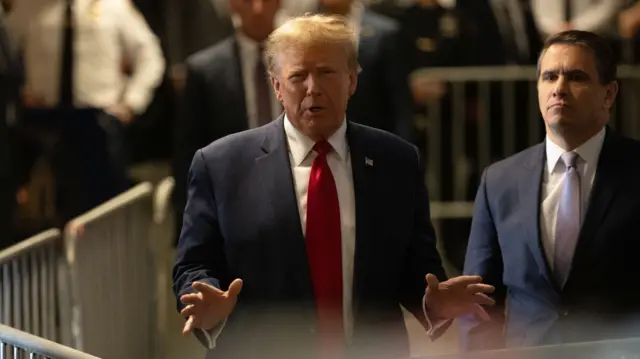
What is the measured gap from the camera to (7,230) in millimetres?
1878

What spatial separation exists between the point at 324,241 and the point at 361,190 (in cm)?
9

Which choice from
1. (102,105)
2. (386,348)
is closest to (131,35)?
(102,105)

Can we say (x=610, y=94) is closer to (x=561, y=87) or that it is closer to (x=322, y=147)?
(x=561, y=87)

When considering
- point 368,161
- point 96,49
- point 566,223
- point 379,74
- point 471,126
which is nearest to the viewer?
point 368,161

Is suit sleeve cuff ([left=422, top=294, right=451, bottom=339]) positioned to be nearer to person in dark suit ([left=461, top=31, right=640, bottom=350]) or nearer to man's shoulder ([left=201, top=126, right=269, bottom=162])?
person in dark suit ([left=461, top=31, right=640, bottom=350])

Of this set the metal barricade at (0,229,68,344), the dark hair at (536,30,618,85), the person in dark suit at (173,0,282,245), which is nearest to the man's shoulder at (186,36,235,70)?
the person in dark suit at (173,0,282,245)

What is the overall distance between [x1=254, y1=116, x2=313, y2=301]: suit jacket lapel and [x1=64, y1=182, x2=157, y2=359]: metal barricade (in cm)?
42

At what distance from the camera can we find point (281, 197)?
1.47 meters

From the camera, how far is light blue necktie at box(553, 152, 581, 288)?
1.57m

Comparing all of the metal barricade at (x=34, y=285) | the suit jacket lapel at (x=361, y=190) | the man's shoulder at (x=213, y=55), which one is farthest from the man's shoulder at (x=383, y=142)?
the metal barricade at (x=34, y=285)

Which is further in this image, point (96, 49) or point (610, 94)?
point (96, 49)

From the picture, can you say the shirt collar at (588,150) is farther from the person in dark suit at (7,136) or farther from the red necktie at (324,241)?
the person in dark suit at (7,136)

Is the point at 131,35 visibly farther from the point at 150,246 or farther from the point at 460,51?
the point at 460,51

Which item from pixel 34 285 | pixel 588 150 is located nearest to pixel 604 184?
pixel 588 150
